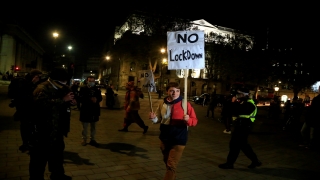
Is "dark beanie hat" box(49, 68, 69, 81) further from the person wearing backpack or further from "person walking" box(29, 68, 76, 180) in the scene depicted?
the person wearing backpack

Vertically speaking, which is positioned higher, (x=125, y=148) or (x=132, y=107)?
(x=132, y=107)

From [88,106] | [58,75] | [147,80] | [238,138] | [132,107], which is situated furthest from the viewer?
[132,107]

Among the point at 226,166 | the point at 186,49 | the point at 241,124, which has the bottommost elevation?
the point at 226,166

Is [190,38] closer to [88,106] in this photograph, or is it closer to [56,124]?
[56,124]

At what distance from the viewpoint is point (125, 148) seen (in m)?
7.13

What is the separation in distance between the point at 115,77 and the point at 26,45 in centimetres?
3049

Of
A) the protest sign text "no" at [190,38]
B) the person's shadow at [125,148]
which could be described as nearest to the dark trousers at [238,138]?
the person's shadow at [125,148]

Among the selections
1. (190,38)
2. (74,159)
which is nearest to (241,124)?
(190,38)

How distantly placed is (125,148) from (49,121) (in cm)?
370

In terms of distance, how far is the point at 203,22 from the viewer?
7556 cm

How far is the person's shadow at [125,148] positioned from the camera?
21.8 feet

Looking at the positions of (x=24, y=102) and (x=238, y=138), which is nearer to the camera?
(x=24, y=102)

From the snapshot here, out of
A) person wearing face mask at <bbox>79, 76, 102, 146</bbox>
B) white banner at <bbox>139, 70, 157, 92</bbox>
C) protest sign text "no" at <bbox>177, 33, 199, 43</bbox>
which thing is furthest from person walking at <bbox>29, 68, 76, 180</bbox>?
white banner at <bbox>139, 70, 157, 92</bbox>

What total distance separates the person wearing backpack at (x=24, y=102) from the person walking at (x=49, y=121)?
141 mm
